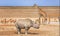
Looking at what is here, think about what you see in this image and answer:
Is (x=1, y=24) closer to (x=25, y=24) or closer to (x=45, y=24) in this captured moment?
(x=45, y=24)

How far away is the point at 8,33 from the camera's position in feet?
17.3

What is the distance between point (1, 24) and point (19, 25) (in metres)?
1.47

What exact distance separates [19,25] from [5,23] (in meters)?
1.62

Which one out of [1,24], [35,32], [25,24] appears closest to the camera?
[25,24]

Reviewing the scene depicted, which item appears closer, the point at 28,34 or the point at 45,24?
the point at 28,34

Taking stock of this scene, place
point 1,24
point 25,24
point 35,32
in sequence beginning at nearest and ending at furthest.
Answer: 1. point 25,24
2. point 35,32
3. point 1,24

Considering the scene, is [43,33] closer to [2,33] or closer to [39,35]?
[39,35]

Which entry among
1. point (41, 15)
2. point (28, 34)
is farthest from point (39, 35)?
point (41, 15)

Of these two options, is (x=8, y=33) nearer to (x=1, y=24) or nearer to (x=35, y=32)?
(x=35, y=32)

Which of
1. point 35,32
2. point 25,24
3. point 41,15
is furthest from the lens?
point 41,15

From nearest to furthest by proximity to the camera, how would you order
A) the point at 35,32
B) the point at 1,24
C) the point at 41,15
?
1. the point at 35,32
2. the point at 1,24
3. the point at 41,15

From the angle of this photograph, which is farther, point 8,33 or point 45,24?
point 45,24

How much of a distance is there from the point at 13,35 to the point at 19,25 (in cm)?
21

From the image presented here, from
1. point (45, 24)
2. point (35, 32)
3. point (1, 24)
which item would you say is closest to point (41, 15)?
point (45, 24)
